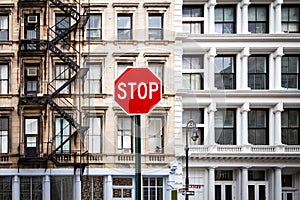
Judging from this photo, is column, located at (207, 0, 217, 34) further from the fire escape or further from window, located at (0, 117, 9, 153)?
window, located at (0, 117, 9, 153)

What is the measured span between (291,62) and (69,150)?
13.0 ft

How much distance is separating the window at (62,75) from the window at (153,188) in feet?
6.67

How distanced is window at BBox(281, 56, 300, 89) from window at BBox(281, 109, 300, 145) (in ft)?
1.42

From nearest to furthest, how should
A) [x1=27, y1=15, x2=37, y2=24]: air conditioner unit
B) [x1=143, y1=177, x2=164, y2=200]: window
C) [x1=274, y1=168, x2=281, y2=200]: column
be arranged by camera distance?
[x1=143, y1=177, x2=164, y2=200]: window, [x1=274, y1=168, x2=281, y2=200]: column, [x1=27, y1=15, x2=37, y2=24]: air conditioner unit

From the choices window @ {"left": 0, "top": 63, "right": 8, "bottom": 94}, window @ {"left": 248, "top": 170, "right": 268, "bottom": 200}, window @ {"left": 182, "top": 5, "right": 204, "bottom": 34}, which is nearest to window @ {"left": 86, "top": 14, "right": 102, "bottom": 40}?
window @ {"left": 182, "top": 5, "right": 204, "bottom": 34}

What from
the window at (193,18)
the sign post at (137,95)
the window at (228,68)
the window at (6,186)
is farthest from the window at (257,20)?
the sign post at (137,95)

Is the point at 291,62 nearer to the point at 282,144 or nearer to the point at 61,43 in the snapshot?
the point at 282,144

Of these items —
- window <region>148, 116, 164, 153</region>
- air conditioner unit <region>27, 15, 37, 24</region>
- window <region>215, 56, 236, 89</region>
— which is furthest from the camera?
air conditioner unit <region>27, 15, 37, 24</region>

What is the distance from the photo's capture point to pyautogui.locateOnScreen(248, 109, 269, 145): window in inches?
309

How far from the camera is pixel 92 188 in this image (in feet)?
26.1

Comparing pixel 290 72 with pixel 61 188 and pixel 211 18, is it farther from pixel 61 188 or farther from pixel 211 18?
pixel 61 188

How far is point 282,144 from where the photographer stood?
7.67 metres

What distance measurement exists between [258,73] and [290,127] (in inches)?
40.9

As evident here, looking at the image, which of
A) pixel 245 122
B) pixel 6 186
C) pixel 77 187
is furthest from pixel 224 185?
pixel 6 186
